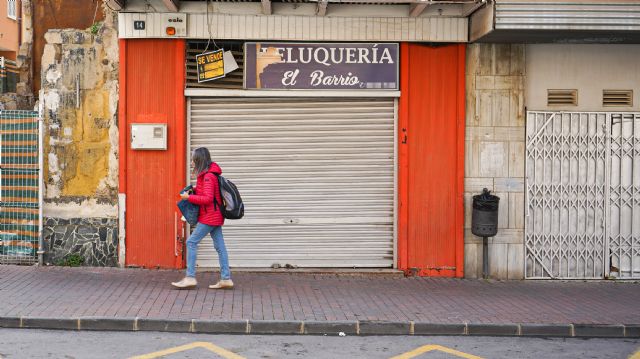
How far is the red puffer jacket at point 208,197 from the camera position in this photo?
9.40 metres

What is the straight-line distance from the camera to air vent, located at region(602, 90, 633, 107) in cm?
1140

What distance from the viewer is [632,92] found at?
11.4 meters

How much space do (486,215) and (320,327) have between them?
4.05 metres

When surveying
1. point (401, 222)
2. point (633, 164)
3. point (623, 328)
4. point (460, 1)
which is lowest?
point (623, 328)

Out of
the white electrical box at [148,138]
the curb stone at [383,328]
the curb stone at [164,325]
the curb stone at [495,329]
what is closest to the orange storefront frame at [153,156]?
the white electrical box at [148,138]

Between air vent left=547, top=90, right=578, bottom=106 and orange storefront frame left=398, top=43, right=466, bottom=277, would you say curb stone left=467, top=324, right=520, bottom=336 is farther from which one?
air vent left=547, top=90, right=578, bottom=106

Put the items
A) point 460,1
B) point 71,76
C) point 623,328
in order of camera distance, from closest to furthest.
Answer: point 623,328, point 460,1, point 71,76

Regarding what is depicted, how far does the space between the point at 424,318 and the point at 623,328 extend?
2.24 metres

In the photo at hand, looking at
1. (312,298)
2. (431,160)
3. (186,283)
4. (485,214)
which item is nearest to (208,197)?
(186,283)

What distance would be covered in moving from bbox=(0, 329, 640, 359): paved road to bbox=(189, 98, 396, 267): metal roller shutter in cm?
369

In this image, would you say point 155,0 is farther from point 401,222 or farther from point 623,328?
point 623,328

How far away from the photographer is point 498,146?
11.3m

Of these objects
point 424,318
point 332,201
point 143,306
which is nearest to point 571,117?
point 332,201

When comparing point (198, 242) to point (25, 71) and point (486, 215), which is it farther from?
point (25, 71)
